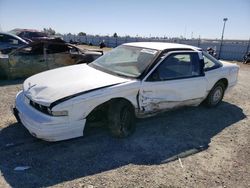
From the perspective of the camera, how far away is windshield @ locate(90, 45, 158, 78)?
4625mm

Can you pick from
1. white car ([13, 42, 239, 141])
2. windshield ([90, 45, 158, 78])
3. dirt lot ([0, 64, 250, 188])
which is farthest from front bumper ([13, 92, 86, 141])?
windshield ([90, 45, 158, 78])

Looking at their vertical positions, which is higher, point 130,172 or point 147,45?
point 147,45

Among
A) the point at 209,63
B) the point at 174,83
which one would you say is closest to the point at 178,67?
the point at 174,83

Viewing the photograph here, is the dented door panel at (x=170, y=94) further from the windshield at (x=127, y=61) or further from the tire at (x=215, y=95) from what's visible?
the tire at (x=215, y=95)

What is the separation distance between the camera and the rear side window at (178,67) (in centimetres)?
472

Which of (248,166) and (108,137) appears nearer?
(248,166)

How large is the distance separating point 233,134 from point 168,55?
1911 mm

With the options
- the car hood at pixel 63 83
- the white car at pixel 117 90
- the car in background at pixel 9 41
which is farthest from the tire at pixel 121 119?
the car in background at pixel 9 41

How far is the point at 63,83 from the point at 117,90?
84cm

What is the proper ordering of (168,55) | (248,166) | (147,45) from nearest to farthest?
1. (248,166)
2. (168,55)
3. (147,45)

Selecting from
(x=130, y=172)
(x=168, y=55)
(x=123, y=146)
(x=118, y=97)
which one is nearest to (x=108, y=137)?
A: (x=123, y=146)

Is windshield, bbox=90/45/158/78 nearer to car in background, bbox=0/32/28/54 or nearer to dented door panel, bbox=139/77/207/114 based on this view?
dented door panel, bbox=139/77/207/114

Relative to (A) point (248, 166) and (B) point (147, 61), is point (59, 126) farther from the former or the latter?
(A) point (248, 166)

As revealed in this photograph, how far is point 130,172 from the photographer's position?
349 centimetres
